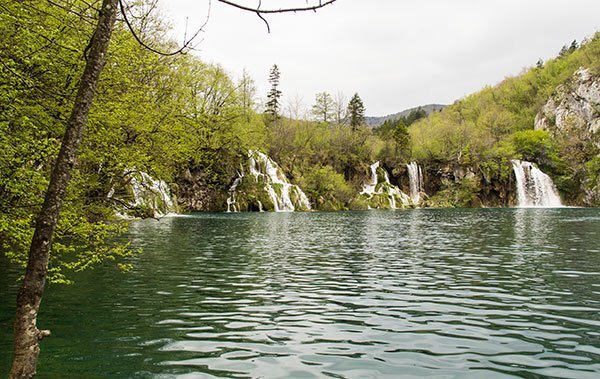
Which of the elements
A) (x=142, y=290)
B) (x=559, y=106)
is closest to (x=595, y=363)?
(x=142, y=290)

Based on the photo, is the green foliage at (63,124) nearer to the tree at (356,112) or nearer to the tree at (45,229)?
the tree at (45,229)

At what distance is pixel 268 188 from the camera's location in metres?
67.1

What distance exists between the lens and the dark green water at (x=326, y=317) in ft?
24.2

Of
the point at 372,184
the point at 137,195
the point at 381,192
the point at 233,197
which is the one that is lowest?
the point at 137,195

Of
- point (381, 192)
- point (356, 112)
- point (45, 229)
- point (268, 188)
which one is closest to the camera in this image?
point (45, 229)

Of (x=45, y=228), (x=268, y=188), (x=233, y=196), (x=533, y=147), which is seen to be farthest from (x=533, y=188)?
(x=45, y=228)

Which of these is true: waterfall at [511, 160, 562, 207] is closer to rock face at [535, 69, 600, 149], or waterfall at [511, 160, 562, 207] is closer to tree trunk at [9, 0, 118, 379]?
rock face at [535, 69, 600, 149]

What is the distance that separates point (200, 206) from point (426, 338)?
60263 millimetres

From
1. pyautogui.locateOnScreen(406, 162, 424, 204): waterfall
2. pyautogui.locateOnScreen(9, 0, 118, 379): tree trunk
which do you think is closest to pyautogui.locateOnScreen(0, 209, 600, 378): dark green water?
pyautogui.locateOnScreen(9, 0, 118, 379): tree trunk

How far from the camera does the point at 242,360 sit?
762 cm

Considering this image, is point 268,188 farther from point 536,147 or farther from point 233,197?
point 536,147

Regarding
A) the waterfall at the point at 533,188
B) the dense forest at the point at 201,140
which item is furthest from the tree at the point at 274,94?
the waterfall at the point at 533,188

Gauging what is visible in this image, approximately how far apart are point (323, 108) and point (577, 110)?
60.0m

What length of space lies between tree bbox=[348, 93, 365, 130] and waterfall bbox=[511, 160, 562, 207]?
36.9 metres
